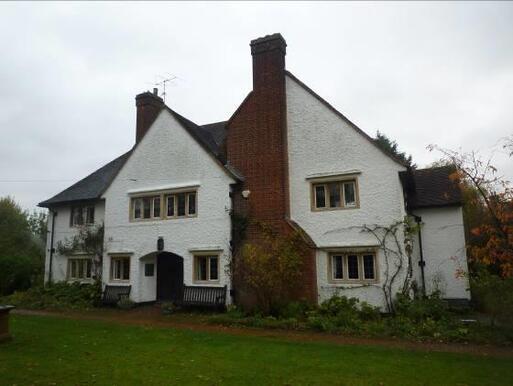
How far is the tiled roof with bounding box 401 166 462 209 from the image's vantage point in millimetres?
17031

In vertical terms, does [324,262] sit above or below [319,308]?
above

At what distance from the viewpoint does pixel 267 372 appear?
25.7 ft

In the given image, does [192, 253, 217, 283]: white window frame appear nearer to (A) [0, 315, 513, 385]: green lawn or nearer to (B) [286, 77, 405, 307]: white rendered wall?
(B) [286, 77, 405, 307]: white rendered wall

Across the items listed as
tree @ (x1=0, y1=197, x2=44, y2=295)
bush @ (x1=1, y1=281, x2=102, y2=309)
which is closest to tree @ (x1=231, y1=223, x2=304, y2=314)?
bush @ (x1=1, y1=281, x2=102, y2=309)

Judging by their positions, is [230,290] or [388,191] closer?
[388,191]

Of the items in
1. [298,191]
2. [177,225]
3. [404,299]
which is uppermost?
[298,191]

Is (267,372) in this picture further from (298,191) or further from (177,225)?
(177,225)

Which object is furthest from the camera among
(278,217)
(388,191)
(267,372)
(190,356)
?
(278,217)

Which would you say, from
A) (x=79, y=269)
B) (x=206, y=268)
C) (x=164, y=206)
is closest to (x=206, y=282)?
A: (x=206, y=268)

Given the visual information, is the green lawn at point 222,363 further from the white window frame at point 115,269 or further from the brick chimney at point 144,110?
the brick chimney at point 144,110

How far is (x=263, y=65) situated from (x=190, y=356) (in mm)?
12375

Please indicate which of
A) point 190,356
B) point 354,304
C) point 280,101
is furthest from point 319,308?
point 280,101

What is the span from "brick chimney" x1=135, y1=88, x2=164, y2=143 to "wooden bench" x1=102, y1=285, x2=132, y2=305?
7926mm

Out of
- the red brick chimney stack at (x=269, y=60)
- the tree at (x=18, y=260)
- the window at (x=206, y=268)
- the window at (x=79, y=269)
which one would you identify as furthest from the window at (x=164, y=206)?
Answer: the tree at (x=18, y=260)
